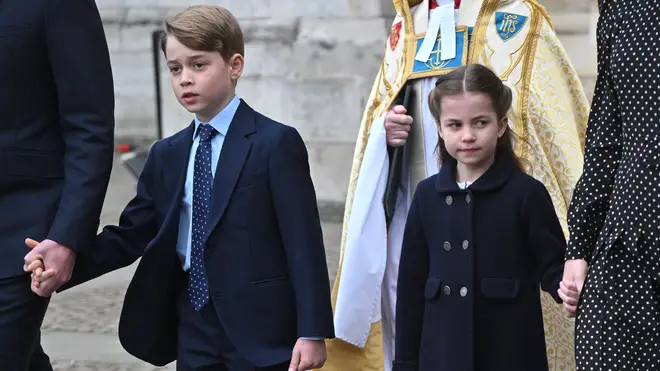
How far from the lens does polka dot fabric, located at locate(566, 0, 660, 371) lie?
2.80m

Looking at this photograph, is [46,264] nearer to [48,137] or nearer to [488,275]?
[48,137]

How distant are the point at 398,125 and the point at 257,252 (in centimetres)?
85

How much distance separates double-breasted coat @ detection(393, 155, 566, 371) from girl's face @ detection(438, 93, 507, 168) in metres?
0.06

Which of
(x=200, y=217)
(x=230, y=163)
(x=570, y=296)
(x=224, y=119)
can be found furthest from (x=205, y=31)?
(x=570, y=296)

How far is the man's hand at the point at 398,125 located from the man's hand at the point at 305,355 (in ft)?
3.00

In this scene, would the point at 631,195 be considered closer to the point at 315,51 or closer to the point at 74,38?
the point at 74,38

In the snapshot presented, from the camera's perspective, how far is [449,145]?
3521mm

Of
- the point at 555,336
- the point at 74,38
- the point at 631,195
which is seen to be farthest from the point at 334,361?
the point at 631,195

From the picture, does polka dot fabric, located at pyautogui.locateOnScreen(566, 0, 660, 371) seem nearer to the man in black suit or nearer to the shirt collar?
the shirt collar

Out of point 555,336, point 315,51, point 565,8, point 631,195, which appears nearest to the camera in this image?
point 631,195

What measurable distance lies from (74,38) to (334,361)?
1401mm

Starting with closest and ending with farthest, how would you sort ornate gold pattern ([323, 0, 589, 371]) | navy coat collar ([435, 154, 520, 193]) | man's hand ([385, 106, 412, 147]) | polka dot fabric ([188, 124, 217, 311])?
navy coat collar ([435, 154, 520, 193]) < polka dot fabric ([188, 124, 217, 311]) < ornate gold pattern ([323, 0, 589, 371]) < man's hand ([385, 106, 412, 147])

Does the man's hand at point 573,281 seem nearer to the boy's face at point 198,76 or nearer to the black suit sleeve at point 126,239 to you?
the boy's face at point 198,76

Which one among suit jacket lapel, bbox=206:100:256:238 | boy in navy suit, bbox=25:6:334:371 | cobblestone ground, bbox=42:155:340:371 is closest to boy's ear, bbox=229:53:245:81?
boy in navy suit, bbox=25:6:334:371
